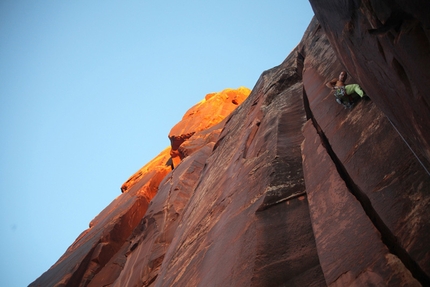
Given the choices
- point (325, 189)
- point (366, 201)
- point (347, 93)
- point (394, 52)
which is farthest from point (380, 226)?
point (347, 93)

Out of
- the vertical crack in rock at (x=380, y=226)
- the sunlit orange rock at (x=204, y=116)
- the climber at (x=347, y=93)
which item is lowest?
the vertical crack in rock at (x=380, y=226)

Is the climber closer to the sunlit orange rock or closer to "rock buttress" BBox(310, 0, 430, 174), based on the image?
"rock buttress" BBox(310, 0, 430, 174)

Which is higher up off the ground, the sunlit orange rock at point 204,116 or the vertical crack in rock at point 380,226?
the sunlit orange rock at point 204,116

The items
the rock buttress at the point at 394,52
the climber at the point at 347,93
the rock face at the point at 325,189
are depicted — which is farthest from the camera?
the climber at the point at 347,93

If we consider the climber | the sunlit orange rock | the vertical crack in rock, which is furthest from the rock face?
the sunlit orange rock

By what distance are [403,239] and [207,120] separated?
88.5ft

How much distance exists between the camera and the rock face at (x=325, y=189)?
536 centimetres

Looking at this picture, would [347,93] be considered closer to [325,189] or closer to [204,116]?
[325,189]

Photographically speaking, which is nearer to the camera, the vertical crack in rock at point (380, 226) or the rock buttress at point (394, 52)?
the rock buttress at point (394, 52)

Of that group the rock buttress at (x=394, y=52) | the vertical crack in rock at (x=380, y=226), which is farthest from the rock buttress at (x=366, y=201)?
the rock buttress at (x=394, y=52)

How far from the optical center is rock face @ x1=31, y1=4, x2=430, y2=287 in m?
5.36

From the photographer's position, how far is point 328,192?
767 cm

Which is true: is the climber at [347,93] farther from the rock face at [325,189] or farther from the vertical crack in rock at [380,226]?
the vertical crack in rock at [380,226]

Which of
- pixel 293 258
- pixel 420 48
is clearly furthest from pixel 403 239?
pixel 420 48
